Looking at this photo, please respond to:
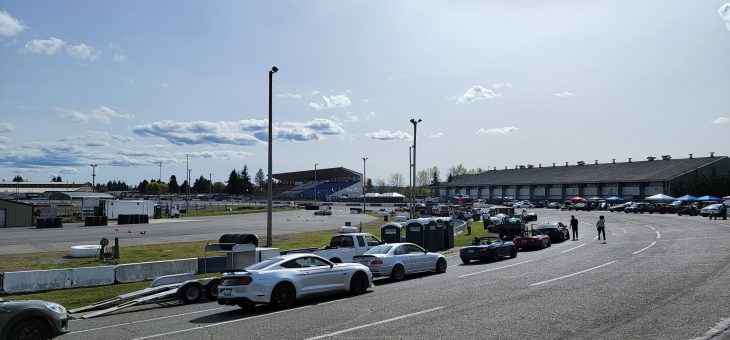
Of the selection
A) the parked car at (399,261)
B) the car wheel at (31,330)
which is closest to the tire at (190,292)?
the parked car at (399,261)

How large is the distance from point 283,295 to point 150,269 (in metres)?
9.13

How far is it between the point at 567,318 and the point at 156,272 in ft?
50.1

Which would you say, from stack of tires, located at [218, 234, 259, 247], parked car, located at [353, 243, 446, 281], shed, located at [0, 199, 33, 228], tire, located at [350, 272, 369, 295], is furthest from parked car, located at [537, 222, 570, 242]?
shed, located at [0, 199, 33, 228]

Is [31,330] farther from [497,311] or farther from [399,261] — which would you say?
[399,261]

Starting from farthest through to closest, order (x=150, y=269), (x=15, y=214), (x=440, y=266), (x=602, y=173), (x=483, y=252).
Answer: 1. (x=602, y=173)
2. (x=15, y=214)
3. (x=483, y=252)
4. (x=440, y=266)
5. (x=150, y=269)

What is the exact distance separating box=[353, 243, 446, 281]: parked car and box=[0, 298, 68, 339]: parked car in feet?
33.3

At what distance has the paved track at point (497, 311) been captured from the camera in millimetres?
10133

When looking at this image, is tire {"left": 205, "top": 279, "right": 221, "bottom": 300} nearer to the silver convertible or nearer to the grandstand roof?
the silver convertible

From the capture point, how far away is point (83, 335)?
11.8 metres

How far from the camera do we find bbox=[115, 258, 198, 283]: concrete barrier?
20266mm

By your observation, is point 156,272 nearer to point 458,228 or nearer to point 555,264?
point 555,264

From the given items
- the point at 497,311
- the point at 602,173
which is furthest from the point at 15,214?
the point at 602,173

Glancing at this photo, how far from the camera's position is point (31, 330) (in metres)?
10.1

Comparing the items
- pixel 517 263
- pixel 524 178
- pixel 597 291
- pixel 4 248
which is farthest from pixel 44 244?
pixel 524 178
